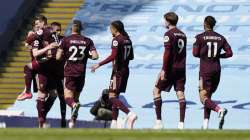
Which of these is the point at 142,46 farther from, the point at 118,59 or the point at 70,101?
the point at 70,101

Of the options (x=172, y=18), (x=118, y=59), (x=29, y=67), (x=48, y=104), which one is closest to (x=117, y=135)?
(x=172, y=18)

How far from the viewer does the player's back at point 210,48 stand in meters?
18.0

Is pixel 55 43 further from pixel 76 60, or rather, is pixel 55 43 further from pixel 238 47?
pixel 238 47

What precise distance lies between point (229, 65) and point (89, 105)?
11.4 ft

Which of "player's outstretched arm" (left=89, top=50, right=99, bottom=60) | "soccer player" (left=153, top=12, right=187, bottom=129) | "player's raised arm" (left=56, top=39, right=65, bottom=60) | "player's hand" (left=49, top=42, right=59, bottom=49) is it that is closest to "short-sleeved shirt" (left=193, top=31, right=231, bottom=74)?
"soccer player" (left=153, top=12, right=187, bottom=129)

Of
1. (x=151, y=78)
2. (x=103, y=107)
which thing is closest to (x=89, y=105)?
(x=151, y=78)

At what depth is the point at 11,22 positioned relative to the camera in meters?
29.3

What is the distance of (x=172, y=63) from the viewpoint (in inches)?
703

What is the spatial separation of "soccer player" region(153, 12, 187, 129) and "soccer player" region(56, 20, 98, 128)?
1.19 m

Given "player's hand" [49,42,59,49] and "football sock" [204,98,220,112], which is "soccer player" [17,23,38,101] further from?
"football sock" [204,98,220,112]

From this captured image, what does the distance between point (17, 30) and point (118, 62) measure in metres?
11.6

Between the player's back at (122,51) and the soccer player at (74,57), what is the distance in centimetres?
43

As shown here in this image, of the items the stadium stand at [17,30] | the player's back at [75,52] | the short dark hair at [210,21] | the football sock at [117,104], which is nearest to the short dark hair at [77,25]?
the player's back at [75,52]

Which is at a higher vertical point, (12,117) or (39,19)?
(39,19)
